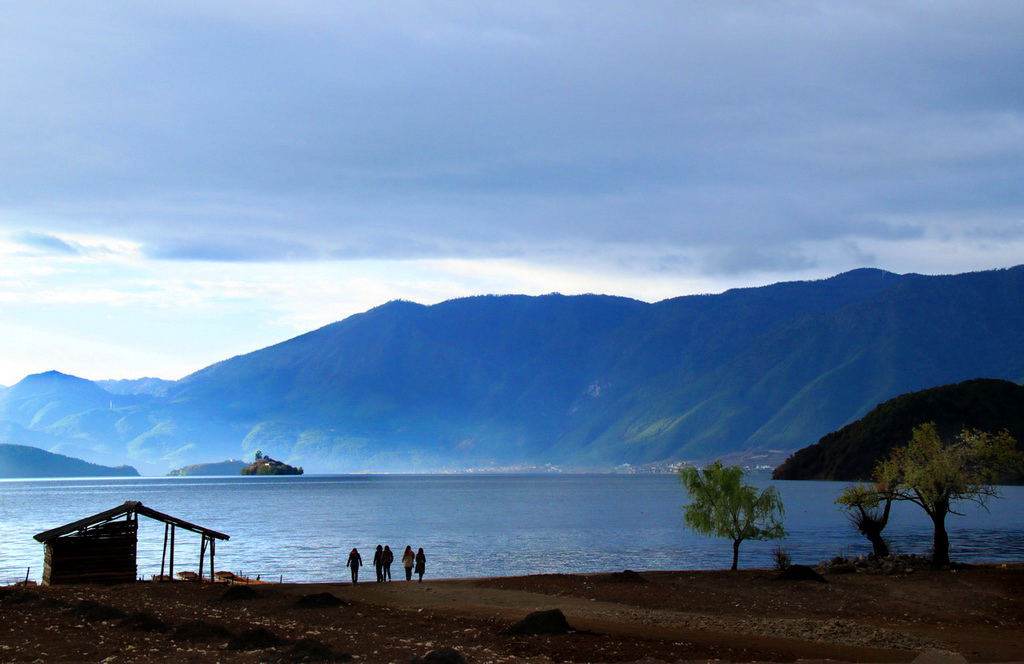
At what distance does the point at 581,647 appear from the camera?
27.3m

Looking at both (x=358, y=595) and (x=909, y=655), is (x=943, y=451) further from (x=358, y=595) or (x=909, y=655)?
(x=358, y=595)

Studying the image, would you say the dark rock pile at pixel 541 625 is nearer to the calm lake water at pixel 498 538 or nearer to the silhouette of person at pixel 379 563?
the silhouette of person at pixel 379 563

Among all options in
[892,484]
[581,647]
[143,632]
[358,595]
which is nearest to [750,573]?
→ [892,484]

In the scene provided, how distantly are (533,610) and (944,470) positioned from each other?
26050 mm

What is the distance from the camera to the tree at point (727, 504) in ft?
178

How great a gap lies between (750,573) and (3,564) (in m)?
53.7

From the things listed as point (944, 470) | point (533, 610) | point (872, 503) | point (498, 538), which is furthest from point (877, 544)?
point (498, 538)

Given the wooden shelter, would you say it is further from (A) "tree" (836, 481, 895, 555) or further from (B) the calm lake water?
(A) "tree" (836, 481, 895, 555)

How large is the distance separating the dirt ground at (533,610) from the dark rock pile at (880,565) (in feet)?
7.33

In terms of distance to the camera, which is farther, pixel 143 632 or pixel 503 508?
pixel 503 508

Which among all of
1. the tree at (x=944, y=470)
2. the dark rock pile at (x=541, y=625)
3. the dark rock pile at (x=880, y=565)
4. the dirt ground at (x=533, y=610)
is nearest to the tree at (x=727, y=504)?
the dark rock pile at (x=880, y=565)

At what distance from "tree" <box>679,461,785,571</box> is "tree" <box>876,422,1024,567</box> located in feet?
22.4

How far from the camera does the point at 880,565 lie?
49.2m

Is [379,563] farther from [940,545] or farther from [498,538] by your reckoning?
[498,538]
